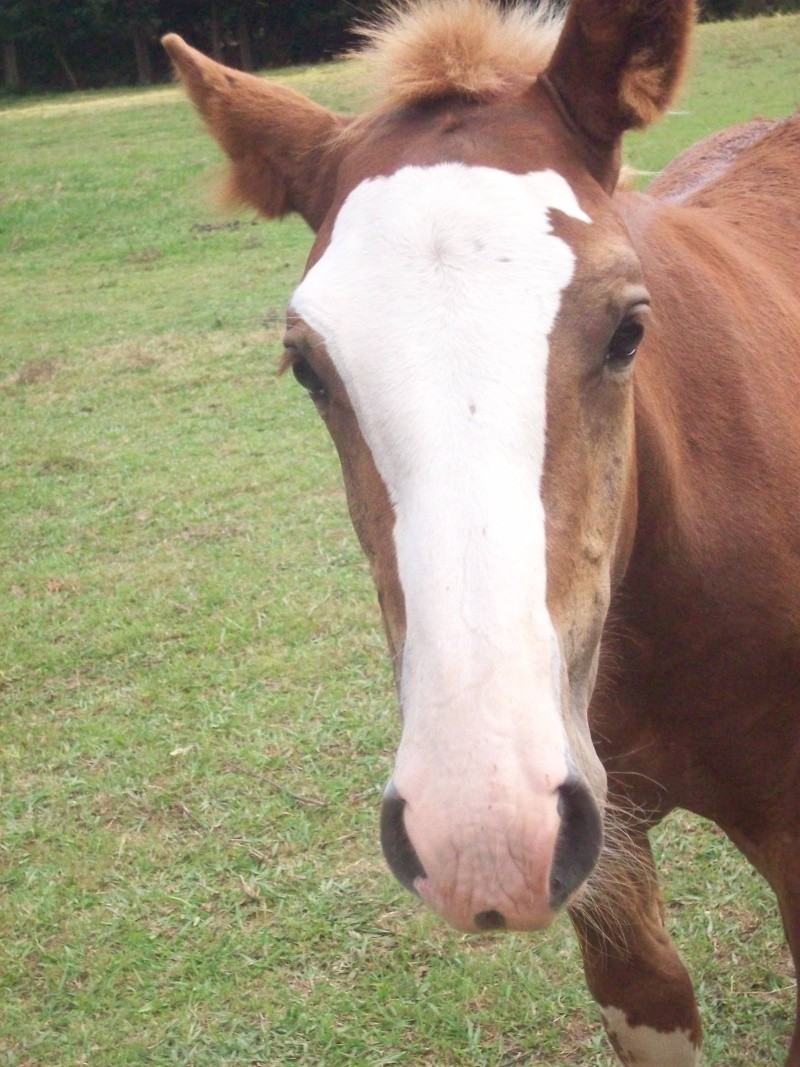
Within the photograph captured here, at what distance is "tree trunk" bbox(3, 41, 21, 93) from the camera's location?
35.1 meters

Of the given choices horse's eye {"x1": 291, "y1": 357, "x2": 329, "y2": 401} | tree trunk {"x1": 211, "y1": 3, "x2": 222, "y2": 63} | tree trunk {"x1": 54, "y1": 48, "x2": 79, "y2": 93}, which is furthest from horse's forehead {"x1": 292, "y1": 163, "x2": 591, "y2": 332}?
tree trunk {"x1": 54, "y1": 48, "x2": 79, "y2": 93}

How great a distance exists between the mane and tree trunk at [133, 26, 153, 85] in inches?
1377

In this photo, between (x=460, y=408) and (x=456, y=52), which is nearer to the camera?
(x=460, y=408)

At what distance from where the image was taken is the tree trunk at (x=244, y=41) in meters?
31.7

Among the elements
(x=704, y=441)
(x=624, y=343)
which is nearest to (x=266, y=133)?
(x=624, y=343)

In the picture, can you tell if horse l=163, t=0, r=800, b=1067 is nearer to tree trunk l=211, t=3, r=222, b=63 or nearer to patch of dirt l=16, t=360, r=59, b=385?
patch of dirt l=16, t=360, r=59, b=385

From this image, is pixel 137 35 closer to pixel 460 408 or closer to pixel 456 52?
pixel 456 52

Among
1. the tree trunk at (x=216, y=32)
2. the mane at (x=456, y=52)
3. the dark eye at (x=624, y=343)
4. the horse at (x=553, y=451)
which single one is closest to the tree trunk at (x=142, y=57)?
the tree trunk at (x=216, y=32)

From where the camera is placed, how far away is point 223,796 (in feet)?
13.0

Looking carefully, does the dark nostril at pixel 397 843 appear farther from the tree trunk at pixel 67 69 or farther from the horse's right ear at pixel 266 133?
the tree trunk at pixel 67 69

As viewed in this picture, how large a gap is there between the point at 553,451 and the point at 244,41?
3342cm

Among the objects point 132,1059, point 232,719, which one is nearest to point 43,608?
point 232,719

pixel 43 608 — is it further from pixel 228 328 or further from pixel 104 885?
pixel 228 328

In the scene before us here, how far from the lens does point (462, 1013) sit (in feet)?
9.87
